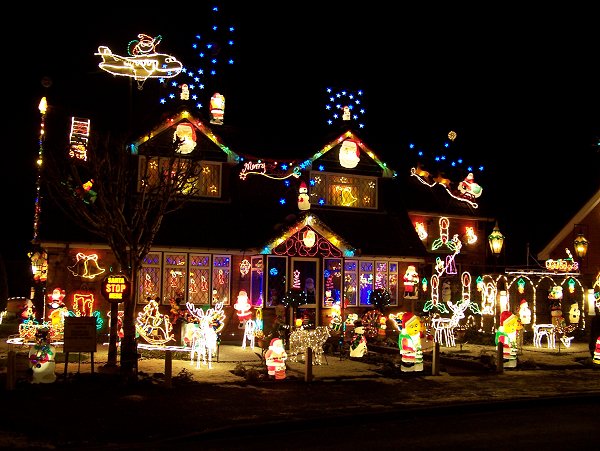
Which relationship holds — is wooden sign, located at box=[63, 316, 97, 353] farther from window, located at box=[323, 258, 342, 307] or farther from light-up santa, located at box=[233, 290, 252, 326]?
window, located at box=[323, 258, 342, 307]

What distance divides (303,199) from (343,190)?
10.1ft

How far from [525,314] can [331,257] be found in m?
7.20

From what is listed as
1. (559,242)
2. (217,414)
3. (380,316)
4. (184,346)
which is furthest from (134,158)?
(559,242)

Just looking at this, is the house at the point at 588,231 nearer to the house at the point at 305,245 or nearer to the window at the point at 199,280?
the house at the point at 305,245

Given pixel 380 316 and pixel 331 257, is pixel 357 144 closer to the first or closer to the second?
pixel 331 257

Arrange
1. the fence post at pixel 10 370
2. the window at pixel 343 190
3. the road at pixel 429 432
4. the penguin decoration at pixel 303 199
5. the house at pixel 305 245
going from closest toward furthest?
1. the road at pixel 429 432
2. the fence post at pixel 10 370
3. the house at pixel 305 245
4. the penguin decoration at pixel 303 199
5. the window at pixel 343 190

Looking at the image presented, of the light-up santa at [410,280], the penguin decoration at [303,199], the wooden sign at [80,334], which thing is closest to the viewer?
the wooden sign at [80,334]

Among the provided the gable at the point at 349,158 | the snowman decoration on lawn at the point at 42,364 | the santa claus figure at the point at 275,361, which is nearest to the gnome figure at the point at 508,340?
the santa claus figure at the point at 275,361

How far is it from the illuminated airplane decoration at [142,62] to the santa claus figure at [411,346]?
11197mm

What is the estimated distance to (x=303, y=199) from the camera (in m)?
23.4

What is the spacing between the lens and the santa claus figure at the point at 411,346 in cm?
1655

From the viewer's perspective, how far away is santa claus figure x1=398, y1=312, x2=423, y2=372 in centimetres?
1655

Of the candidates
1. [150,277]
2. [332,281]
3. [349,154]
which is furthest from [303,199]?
[150,277]

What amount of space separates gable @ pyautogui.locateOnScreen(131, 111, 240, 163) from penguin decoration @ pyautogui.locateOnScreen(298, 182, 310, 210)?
263cm
